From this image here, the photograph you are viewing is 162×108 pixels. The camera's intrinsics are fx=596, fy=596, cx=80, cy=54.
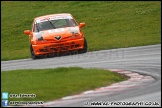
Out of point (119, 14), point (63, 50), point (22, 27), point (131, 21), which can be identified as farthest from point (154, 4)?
point (63, 50)

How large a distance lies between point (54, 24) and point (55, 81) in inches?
345

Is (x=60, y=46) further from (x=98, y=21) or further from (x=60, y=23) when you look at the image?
(x=98, y=21)

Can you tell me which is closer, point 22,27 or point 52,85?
point 52,85

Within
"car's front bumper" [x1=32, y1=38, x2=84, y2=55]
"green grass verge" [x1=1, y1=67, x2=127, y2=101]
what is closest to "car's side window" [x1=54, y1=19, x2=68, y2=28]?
"car's front bumper" [x1=32, y1=38, x2=84, y2=55]

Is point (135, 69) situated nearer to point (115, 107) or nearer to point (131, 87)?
point (131, 87)

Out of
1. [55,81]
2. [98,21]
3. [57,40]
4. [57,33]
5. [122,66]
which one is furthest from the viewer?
[98,21]

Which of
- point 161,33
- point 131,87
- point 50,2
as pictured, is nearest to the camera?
point 131,87

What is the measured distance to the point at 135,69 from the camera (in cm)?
1455

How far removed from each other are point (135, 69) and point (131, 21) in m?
18.6

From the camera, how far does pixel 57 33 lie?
20047mm

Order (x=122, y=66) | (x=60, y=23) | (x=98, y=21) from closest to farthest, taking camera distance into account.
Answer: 1. (x=122, y=66)
2. (x=60, y=23)
3. (x=98, y=21)

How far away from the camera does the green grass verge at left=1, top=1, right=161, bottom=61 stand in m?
25.2

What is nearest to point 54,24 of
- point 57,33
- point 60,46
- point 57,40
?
point 57,33

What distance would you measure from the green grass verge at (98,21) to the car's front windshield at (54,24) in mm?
1676
